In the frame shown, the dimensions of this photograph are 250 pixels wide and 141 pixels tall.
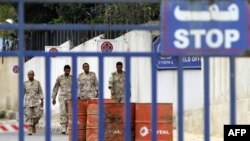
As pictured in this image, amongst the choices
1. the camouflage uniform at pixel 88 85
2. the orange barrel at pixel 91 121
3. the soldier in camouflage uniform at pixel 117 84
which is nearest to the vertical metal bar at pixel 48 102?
the orange barrel at pixel 91 121

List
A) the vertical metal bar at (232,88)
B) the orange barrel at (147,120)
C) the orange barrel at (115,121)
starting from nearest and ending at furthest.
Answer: the vertical metal bar at (232,88) → the orange barrel at (115,121) → the orange barrel at (147,120)

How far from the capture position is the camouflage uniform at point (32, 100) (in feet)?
49.7

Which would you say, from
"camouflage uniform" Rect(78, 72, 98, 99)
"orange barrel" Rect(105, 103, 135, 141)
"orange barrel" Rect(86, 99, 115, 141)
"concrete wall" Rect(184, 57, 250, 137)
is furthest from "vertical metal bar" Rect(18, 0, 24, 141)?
"concrete wall" Rect(184, 57, 250, 137)

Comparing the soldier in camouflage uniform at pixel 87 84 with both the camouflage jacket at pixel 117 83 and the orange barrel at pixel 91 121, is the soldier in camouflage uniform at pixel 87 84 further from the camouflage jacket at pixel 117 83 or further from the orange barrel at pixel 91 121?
the orange barrel at pixel 91 121

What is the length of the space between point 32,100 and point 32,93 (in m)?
0.15

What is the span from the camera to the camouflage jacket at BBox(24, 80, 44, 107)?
1515cm

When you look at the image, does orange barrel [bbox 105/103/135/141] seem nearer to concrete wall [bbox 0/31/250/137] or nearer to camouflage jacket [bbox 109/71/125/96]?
concrete wall [bbox 0/31/250/137]

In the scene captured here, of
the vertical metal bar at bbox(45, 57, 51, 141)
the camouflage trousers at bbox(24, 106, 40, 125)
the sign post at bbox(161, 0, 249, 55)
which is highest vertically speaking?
the sign post at bbox(161, 0, 249, 55)

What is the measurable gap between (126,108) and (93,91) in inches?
296

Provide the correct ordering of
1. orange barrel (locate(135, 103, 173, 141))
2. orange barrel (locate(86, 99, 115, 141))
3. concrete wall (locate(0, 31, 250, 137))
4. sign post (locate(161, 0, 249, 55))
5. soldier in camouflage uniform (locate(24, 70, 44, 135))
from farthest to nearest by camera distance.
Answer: soldier in camouflage uniform (locate(24, 70, 44, 135)), concrete wall (locate(0, 31, 250, 137)), orange barrel (locate(86, 99, 115, 141)), orange barrel (locate(135, 103, 173, 141)), sign post (locate(161, 0, 249, 55))

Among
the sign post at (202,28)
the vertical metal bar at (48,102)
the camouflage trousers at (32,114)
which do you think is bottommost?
the camouflage trousers at (32,114)

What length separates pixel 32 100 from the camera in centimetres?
1524

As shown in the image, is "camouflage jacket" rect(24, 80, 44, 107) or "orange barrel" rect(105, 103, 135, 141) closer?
"orange barrel" rect(105, 103, 135, 141)

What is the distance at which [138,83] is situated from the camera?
1833 cm
